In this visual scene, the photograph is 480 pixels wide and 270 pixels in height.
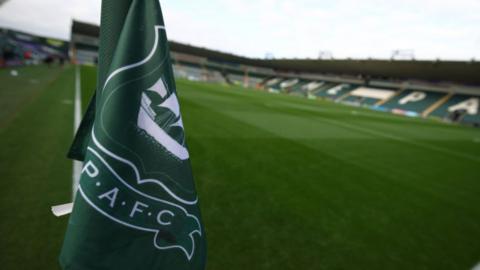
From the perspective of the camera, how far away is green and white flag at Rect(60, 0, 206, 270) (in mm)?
1053

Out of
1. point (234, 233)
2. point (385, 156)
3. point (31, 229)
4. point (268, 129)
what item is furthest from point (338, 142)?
point (31, 229)

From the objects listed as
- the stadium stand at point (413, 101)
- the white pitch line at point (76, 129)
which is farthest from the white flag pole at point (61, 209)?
the stadium stand at point (413, 101)

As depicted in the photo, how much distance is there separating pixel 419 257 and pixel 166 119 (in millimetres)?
3508

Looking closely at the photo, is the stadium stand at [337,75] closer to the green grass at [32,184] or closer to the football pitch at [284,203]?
the green grass at [32,184]

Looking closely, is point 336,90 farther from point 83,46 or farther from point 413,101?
point 83,46

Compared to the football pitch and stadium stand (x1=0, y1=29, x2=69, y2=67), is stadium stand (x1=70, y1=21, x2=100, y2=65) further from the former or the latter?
the football pitch

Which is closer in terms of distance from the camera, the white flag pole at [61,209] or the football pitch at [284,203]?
the white flag pole at [61,209]

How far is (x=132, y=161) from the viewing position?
1.09m

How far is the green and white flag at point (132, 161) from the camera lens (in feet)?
3.45

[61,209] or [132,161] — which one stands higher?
[132,161]

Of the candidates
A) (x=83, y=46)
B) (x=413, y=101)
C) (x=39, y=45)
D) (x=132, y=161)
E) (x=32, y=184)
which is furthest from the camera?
(x=83, y=46)

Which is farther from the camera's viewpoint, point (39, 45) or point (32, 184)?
point (39, 45)

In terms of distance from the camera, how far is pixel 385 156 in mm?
8141

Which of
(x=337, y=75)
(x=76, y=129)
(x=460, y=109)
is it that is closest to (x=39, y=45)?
(x=76, y=129)
